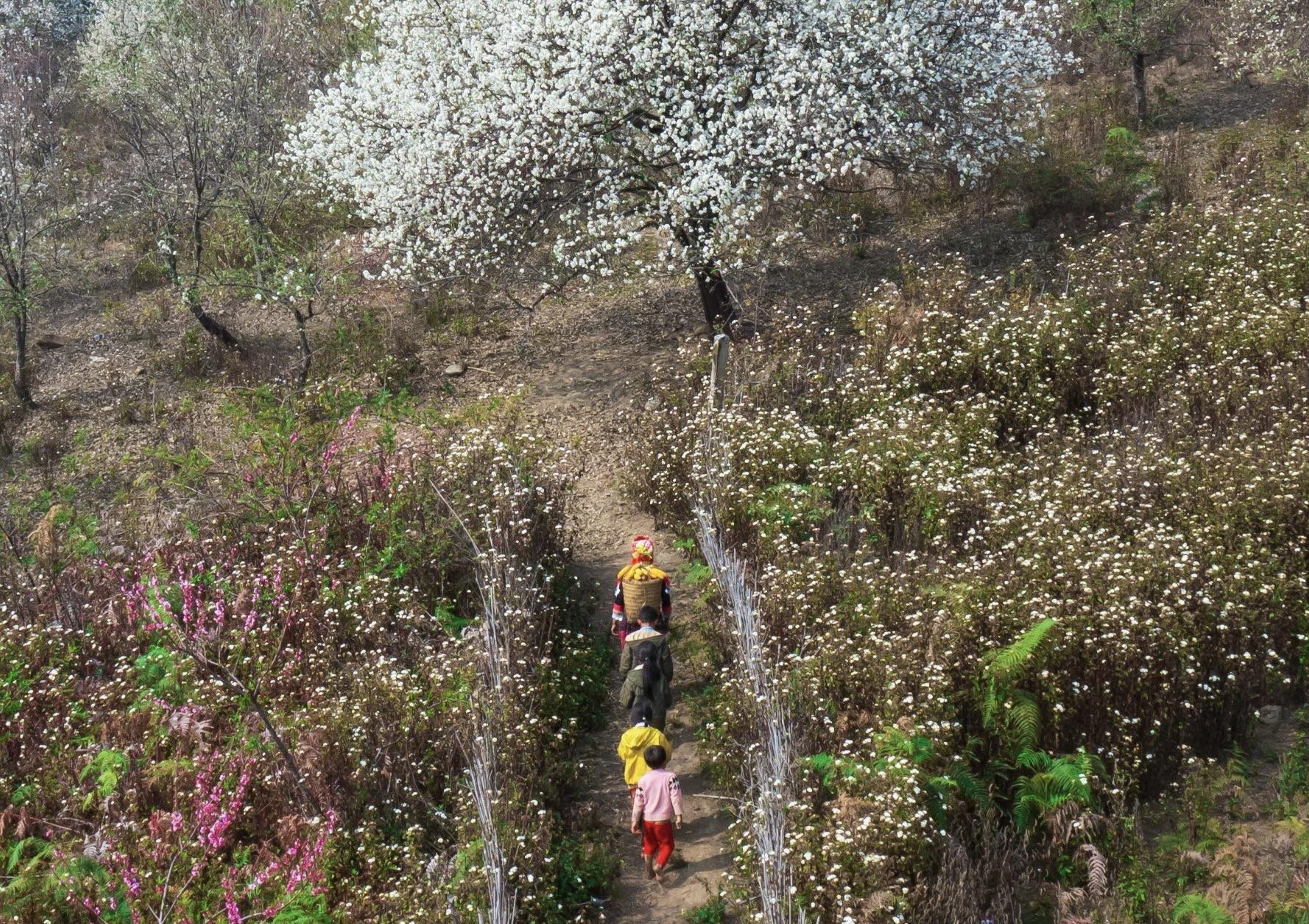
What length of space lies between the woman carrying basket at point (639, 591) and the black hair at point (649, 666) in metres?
0.63

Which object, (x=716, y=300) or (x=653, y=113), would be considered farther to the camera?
(x=716, y=300)

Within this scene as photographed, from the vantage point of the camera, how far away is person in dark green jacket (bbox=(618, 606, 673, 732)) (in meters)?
7.84

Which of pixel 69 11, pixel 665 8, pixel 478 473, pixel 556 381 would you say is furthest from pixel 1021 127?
pixel 69 11

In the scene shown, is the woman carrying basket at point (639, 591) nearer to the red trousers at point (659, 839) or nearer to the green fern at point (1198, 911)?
the red trousers at point (659, 839)

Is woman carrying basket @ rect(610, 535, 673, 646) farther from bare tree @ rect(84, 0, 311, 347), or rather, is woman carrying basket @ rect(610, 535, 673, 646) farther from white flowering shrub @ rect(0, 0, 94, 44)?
white flowering shrub @ rect(0, 0, 94, 44)

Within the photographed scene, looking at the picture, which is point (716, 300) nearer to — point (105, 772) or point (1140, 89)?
point (1140, 89)

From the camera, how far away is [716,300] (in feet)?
48.6

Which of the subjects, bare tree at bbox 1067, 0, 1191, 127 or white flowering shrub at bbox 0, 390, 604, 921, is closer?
white flowering shrub at bbox 0, 390, 604, 921

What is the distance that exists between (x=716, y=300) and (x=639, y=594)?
23.0ft

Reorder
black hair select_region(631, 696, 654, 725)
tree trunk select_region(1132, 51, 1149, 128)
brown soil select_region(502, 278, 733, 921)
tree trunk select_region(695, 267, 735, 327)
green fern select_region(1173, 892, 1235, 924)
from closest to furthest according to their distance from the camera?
green fern select_region(1173, 892, 1235, 924), brown soil select_region(502, 278, 733, 921), black hair select_region(631, 696, 654, 725), tree trunk select_region(695, 267, 735, 327), tree trunk select_region(1132, 51, 1149, 128)

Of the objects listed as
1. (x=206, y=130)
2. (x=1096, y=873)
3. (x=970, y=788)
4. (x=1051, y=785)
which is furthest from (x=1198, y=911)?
(x=206, y=130)

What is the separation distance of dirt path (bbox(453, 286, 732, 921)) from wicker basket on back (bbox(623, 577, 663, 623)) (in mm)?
814

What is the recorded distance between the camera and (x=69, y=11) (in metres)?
29.2

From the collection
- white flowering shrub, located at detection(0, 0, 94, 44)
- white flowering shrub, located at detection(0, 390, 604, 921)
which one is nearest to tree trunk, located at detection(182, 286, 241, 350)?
white flowering shrub, located at detection(0, 390, 604, 921)
